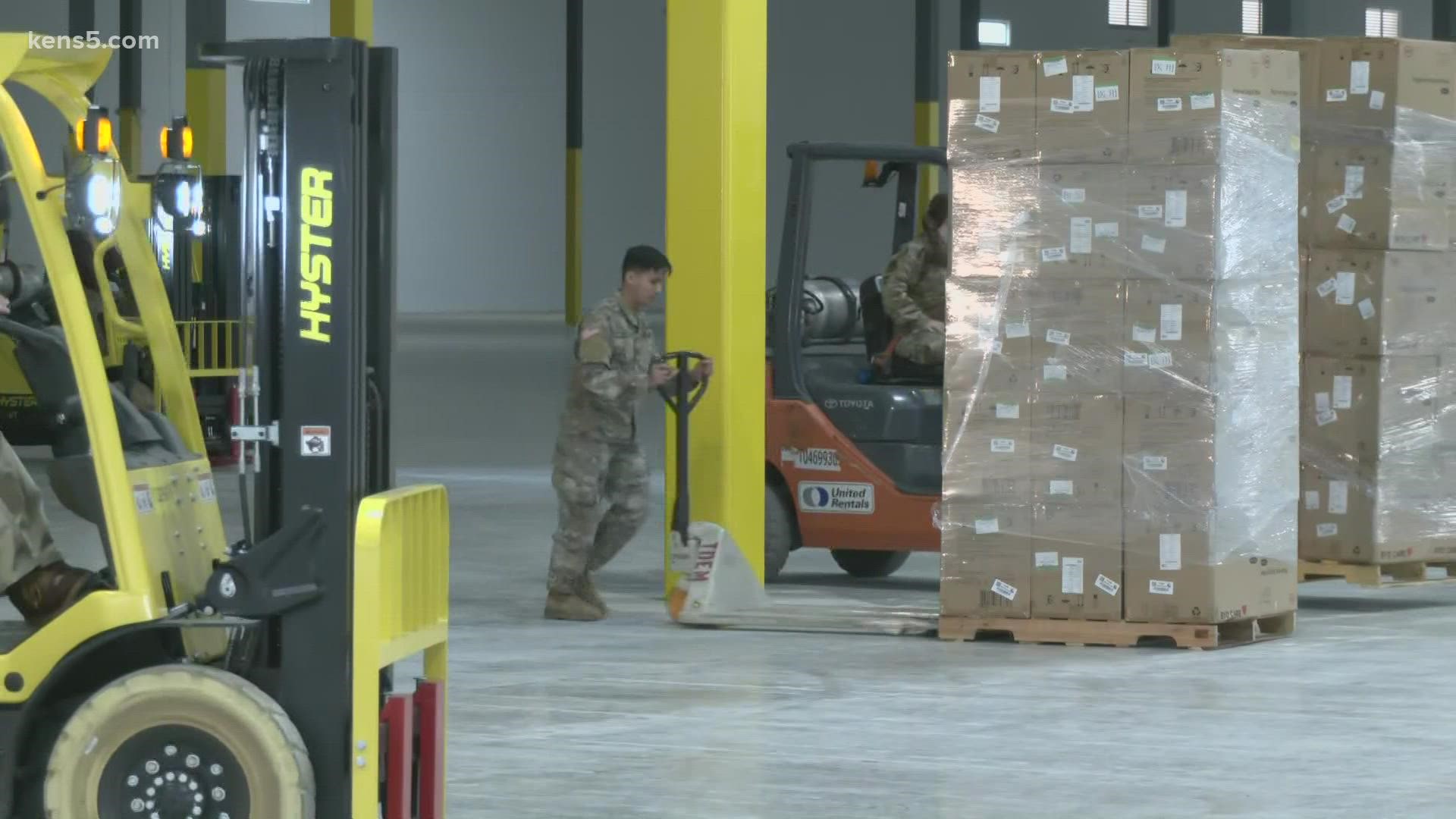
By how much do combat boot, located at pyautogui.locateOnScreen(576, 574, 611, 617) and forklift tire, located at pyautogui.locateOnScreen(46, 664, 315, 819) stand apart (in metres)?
4.52

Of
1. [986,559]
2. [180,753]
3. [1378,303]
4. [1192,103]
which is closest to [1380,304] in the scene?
[1378,303]

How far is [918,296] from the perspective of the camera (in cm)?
1041

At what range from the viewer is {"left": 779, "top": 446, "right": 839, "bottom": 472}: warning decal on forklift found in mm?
10234

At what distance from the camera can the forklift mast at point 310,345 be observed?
4.78m

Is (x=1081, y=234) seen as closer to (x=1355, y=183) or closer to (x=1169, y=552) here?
(x=1169, y=552)

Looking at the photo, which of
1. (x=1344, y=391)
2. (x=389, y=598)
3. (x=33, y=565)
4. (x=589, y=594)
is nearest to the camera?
(x=389, y=598)

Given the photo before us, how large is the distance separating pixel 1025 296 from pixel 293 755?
4583mm

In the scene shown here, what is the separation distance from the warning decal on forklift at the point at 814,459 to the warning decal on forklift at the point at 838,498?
0.08m

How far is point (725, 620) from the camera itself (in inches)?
356

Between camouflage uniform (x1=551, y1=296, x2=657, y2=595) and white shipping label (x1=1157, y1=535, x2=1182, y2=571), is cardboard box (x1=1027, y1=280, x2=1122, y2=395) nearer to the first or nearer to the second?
white shipping label (x1=1157, y1=535, x2=1182, y2=571)

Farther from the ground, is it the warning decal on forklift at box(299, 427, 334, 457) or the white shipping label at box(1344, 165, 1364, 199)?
the white shipping label at box(1344, 165, 1364, 199)

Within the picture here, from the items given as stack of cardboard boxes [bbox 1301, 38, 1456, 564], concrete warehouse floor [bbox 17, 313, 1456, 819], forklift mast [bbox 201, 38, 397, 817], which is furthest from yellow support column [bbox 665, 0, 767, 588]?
forklift mast [bbox 201, 38, 397, 817]

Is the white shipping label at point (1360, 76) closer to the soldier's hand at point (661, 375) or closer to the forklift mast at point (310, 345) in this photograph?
the soldier's hand at point (661, 375)

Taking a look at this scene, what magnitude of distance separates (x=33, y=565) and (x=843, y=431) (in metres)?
5.58
